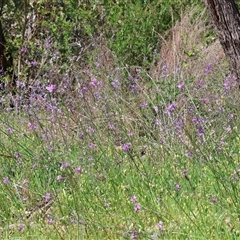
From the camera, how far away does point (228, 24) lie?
15.9ft

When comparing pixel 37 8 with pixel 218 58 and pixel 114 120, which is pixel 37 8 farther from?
pixel 114 120

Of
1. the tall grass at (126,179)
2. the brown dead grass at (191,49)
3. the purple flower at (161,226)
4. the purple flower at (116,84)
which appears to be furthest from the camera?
the brown dead grass at (191,49)

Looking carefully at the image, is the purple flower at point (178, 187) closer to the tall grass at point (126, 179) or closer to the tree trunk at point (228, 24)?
the tall grass at point (126, 179)

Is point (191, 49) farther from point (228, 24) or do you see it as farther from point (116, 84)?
point (228, 24)

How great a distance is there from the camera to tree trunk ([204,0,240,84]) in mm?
4816

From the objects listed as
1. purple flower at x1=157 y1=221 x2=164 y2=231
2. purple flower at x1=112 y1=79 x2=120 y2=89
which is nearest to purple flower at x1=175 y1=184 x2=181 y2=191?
purple flower at x1=157 y1=221 x2=164 y2=231

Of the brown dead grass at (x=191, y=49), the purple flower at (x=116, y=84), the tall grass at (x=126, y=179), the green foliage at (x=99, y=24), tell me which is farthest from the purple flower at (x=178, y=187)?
the green foliage at (x=99, y=24)

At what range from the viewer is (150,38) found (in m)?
9.13

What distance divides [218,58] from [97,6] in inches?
130

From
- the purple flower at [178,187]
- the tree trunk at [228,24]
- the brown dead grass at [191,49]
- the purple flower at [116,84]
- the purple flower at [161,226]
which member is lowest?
the brown dead grass at [191,49]

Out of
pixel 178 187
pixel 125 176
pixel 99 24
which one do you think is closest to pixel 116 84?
pixel 125 176

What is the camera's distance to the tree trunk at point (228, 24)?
4.82 metres

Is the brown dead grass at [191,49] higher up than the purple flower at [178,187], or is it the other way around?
the purple flower at [178,187]

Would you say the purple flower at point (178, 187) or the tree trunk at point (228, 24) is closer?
the purple flower at point (178, 187)
